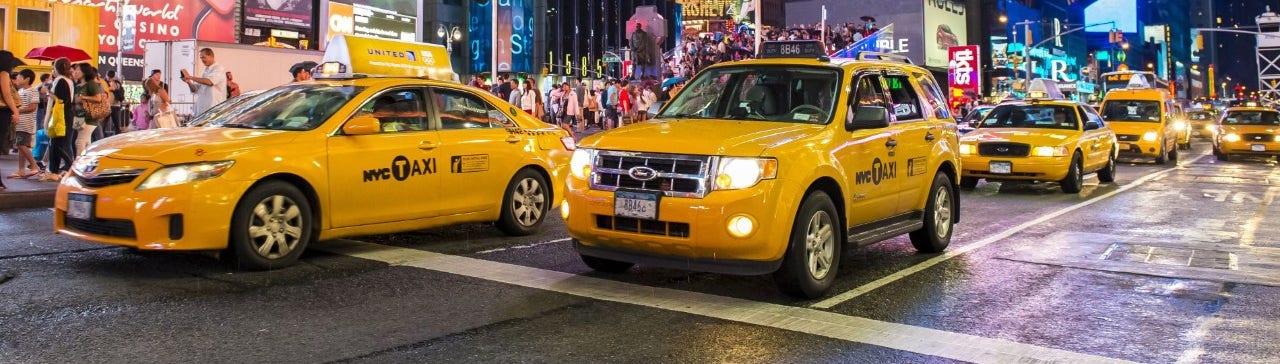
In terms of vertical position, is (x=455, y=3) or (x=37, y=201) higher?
(x=455, y=3)

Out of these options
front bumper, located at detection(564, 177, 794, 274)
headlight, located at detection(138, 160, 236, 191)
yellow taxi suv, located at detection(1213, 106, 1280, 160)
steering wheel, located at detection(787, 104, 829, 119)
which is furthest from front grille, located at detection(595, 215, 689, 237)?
yellow taxi suv, located at detection(1213, 106, 1280, 160)

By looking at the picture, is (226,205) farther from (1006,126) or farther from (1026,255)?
(1006,126)

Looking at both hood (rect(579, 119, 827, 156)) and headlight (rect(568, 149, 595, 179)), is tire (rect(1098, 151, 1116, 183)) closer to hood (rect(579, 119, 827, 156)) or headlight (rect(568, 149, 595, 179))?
hood (rect(579, 119, 827, 156))

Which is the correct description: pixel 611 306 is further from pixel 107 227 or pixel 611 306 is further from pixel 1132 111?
pixel 1132 111

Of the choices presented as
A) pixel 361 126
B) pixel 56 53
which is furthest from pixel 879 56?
pixel 56 53

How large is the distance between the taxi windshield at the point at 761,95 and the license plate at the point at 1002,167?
8242 millimetres

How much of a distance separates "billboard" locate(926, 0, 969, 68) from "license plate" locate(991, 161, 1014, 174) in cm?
5429

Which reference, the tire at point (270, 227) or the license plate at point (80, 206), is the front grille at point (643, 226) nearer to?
the tire at point (270, 227)

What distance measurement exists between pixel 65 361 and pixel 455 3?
190 ft

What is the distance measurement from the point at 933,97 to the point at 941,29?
67.1m

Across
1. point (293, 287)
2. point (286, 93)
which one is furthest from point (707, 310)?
point (286, 93)

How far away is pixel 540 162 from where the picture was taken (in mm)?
9469

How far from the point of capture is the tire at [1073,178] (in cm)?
1475

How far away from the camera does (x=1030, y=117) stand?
53.4ft
